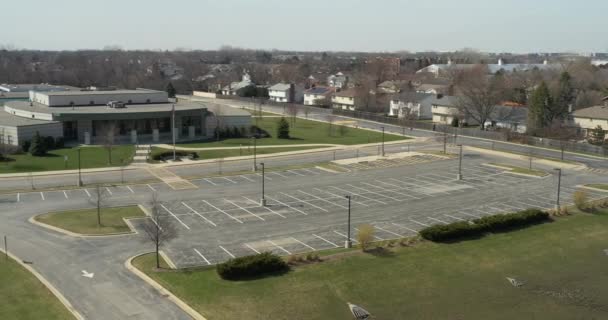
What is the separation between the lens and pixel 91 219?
40.8 m

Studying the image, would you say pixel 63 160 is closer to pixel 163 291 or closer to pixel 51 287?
pixel 51 287

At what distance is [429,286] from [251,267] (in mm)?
8902

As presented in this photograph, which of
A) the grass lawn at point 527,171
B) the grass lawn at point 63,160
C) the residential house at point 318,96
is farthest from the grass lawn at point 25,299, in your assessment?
the residential house at point 318,96

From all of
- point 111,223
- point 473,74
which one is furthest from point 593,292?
point 473,74

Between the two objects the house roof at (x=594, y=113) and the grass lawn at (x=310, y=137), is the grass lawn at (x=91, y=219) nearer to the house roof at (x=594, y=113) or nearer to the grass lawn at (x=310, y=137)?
the grass lawn at (x=310, y=137)

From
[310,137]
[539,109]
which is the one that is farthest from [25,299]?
[539,109]

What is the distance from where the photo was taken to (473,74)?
113375 mm

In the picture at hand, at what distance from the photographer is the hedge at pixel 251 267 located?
29734mm

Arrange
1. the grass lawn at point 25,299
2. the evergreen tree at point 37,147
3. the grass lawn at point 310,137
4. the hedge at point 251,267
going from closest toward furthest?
1. the grass lawn at point 25,299
2. the hedge at point 251,267
3. the evergreen tree at point 37,147
4. the grass lawn at point 310,137

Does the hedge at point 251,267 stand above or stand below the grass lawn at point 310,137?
below

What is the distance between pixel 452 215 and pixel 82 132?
49.0 meters

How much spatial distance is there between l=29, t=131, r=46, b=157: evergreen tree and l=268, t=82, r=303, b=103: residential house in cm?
7944

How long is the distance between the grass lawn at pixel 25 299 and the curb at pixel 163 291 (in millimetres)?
4227

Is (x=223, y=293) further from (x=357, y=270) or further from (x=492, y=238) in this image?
(x=492, y=238)
